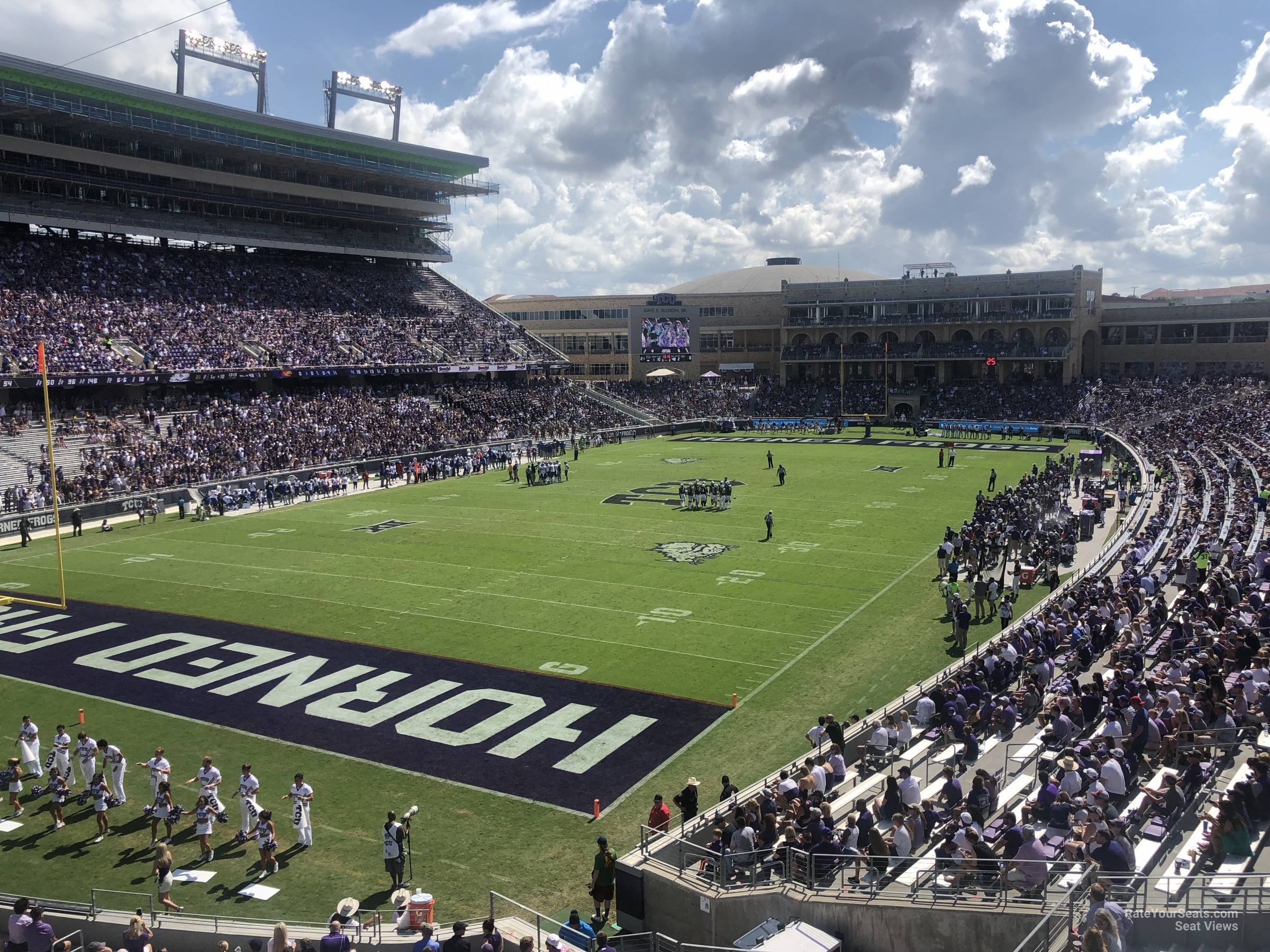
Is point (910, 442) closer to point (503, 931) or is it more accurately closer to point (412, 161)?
point (412, 161)

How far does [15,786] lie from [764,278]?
345 ft

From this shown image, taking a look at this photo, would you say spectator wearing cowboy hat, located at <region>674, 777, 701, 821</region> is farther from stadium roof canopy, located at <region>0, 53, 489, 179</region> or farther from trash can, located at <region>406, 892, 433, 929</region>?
stadium roof canopy, located at <region>0, 53, 489, 179</region>

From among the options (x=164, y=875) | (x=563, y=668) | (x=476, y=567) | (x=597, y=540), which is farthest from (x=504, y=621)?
(x=164, y=875)

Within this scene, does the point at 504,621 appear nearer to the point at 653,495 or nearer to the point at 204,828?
the point at 204,828

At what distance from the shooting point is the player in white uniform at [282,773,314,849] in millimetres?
13352

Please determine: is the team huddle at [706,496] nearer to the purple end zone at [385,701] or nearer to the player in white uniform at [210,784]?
the purple end zone at [385,701]

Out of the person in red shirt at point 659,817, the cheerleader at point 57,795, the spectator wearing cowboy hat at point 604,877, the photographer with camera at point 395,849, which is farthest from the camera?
the cheerleader at point 57,795

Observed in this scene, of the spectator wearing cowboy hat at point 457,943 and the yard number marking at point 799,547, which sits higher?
the yard number marking at point 799,547

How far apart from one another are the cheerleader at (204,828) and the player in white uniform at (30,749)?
13.0 ft

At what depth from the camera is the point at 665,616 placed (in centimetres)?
2414

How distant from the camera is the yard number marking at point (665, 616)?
2370 cm

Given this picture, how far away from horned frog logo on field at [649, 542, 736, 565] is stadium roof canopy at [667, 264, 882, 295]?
77.4 metres

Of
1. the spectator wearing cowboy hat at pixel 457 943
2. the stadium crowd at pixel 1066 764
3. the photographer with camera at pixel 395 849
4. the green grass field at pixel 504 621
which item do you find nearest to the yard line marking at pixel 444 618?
the green grass field at pixel 504 621

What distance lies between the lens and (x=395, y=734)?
56.8ft
